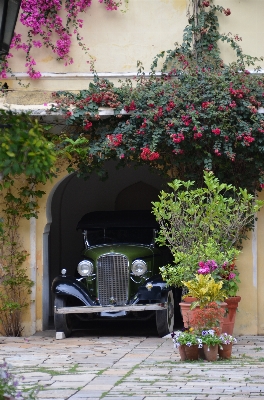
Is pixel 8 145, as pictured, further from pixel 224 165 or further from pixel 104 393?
pixel 224 165

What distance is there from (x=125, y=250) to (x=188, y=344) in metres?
3.27

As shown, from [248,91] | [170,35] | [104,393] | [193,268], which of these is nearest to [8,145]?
[104,393]

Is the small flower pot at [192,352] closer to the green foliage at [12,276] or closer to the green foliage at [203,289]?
the green foliage at [203,289]

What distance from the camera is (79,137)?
11211mm

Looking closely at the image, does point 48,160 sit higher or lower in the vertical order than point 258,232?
higher

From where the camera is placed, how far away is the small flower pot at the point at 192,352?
Result: 8.64 m

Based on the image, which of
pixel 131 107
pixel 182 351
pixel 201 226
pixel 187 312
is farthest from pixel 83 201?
pixel 182 351

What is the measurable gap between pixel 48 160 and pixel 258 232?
284 inches

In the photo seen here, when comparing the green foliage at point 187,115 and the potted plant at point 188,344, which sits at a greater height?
the green foliage at point 187,115

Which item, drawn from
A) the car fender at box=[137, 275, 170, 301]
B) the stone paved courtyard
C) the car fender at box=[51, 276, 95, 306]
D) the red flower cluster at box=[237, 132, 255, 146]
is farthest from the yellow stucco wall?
the stone paved courtyard

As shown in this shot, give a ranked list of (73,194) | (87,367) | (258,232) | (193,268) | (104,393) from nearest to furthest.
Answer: (104,393) → (87,367) → (193,268) → (258,232) → (73,194)

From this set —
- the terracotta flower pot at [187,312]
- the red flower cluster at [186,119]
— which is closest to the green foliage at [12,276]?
the red flower cluster at [186,119]

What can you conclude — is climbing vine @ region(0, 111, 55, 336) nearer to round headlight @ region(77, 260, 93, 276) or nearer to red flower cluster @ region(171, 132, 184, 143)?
round headlight @ region(77, 260, 93, 276)

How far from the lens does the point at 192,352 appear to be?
866cm
